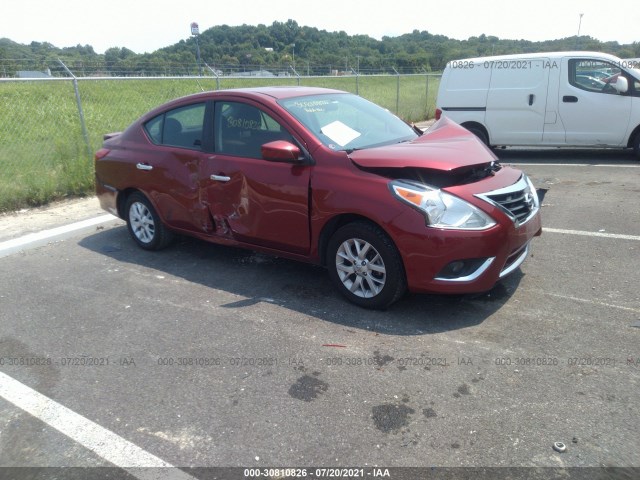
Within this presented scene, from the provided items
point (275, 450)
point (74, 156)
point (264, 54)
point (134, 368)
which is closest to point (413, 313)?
point (275, 450)

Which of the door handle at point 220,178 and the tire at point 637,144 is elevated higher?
the door handle at point 220,178

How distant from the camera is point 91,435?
3.02 m

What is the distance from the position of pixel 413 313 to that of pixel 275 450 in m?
1.75

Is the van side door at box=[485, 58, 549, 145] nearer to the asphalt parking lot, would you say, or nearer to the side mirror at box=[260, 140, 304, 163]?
the asphalt parking lot

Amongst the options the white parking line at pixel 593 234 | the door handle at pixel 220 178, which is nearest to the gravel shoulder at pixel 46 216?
the door handle at pixel 220 178

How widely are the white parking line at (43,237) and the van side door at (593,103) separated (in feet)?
25.5

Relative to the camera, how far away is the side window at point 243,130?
15.6 ft

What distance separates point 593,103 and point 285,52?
17.2 meters

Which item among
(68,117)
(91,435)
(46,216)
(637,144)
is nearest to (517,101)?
(637,144)

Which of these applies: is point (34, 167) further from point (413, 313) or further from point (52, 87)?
point (52, 87)

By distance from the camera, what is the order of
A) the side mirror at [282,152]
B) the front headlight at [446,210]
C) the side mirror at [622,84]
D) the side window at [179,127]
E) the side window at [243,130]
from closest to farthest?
the front headlight at [446,210], the side mirror at [282,152], the side window at [243,130], the side window at [179,127], the side mirror at [622,84]

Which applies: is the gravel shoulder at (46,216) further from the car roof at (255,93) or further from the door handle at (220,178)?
the door handle at (220,178)

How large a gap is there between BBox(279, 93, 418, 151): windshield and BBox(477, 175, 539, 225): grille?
1115 millimetres

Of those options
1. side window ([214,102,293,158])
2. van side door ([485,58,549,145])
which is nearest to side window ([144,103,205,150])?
side window ([214,102,293,158])
